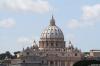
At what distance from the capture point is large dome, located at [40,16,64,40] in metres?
158

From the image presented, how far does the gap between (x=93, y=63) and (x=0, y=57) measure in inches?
5036

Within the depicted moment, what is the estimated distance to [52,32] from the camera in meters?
159

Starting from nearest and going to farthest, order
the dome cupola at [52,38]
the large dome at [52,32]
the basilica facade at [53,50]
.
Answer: the basilica facade at [53,50] → the dome cupola at [52,38] → the large dome at [52,32]

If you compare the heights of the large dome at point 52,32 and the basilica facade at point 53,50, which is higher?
the large dome at point 52,32

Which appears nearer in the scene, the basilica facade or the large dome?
the basilica facade

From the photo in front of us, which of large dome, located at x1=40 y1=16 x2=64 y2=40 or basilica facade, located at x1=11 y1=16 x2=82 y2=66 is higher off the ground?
large dome, located at x1=40 y1=16 x2=64 y2=40

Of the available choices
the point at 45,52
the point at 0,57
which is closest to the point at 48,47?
the point at 45,52

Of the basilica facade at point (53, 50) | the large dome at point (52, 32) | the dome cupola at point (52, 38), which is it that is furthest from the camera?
the large dome at point (52, 32)

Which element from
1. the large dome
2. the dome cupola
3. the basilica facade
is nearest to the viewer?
the basilica facade

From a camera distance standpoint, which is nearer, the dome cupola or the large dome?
the dome cupola

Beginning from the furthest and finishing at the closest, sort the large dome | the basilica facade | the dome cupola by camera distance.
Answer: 1. the large dome
2. the dome cupola
3. the basilica facade

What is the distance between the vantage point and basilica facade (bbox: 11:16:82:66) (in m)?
150

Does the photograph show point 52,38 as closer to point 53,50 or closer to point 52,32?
point 52,32

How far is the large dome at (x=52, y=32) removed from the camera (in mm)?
157625
